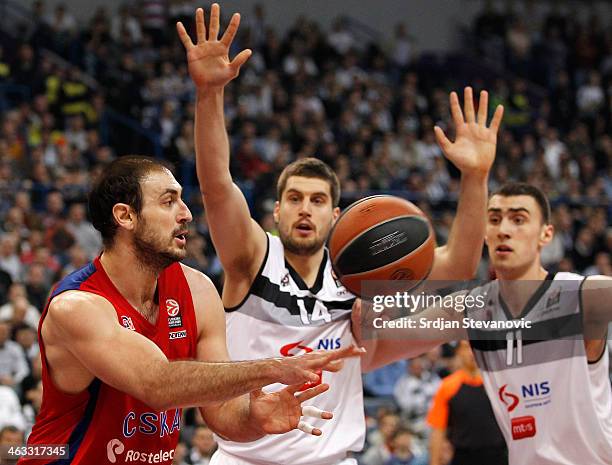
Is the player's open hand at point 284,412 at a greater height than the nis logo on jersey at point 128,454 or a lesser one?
greater

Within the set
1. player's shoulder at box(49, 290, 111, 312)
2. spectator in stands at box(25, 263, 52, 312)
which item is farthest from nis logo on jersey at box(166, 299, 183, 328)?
spectator in stands at box(25, 263, 52, 312)

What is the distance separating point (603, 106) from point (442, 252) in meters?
16.4

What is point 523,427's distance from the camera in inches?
195

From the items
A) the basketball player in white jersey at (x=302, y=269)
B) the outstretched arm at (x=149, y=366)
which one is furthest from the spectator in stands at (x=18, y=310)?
the outstretched arm at (x=149, y=366)

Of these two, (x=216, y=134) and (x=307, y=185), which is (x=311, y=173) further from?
(x=216, y=134)

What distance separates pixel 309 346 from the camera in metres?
4.88

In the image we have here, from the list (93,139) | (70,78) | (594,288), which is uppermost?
(70,78)

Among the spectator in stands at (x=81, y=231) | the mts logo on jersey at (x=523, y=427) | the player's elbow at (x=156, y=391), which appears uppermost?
the spectator in stands at (x=81, y=231)

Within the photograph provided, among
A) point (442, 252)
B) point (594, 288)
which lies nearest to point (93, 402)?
point (442, 252)

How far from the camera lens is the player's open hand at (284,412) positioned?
374cm

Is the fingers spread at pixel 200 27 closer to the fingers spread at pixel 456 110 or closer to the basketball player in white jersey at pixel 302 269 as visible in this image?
the basketball player in white jersey at pixel 302 269

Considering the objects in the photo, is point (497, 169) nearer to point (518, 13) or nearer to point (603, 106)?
point (603, 106)

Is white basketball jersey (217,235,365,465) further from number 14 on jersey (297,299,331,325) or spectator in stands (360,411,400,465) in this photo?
spectator in stands (360,411,400,465)

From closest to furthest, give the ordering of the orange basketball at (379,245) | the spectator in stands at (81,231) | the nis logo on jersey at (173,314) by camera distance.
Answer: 1. the nis logo on jersey at (173,314)
2. the orange basketball at (379,245)
3. the spectator in stands at (81,231)
